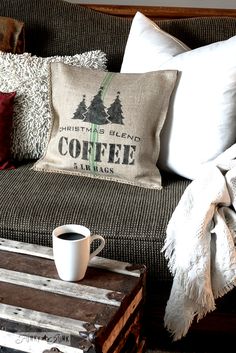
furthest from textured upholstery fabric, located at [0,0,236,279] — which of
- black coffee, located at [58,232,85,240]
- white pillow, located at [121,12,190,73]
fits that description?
black coffee, located at [58,232,85,240]

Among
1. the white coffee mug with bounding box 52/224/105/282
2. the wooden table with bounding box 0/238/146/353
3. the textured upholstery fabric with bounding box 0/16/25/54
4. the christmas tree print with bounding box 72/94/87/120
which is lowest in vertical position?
the wooden table with bounding box 0/238/146/353

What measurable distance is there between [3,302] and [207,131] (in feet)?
Answer: 2.67

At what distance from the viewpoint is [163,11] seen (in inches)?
93.1

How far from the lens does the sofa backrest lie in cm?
214

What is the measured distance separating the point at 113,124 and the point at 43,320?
741 mm

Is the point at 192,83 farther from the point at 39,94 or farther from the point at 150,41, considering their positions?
the point at 39,94

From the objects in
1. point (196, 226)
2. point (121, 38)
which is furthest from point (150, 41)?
point (196, 226)

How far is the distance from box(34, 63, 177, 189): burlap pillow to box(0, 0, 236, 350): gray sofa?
0.15 ft

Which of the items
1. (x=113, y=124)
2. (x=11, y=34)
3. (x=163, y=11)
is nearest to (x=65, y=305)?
(x=113, y=124)

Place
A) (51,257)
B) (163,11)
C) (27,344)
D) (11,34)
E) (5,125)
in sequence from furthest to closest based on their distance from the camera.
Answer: (163,11) < (11,34) < (5,125) < (51,257) < (27,344)

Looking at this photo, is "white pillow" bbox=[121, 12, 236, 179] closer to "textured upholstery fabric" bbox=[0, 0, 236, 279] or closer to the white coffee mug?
"textured upholstery fabric" bbox=[0, 0, 236, 279]

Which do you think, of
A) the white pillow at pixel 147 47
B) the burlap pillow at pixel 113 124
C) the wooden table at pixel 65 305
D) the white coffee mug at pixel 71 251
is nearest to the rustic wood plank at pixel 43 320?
the wooden table at pixel 65 305

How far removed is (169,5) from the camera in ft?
8.18

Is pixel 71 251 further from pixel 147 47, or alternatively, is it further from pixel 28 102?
pixel 147 47
